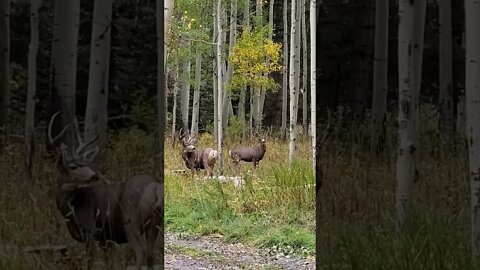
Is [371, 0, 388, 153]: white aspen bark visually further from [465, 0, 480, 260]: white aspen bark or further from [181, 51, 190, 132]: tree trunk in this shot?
[181, 51, 190, 132]: tree trunk

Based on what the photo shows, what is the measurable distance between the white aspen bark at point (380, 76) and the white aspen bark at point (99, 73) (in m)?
1.02

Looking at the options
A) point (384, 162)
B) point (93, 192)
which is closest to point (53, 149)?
point (93, 192)

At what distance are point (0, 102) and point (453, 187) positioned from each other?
1677 mm

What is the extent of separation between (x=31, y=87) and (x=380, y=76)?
4.28 feet

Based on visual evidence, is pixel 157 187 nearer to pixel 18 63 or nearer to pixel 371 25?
pixel 18 63

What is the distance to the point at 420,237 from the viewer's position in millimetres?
2262

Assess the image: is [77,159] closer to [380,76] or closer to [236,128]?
[380,76]

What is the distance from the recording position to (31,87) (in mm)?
2162

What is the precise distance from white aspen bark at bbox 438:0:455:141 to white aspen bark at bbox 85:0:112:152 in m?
1.24

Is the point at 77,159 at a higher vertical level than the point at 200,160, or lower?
higher

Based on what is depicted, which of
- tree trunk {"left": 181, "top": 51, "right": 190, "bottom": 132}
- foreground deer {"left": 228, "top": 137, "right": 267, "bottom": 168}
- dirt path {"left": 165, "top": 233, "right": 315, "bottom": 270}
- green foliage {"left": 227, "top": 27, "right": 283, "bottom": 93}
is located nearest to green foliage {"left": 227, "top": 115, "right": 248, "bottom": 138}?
tree trunk {"left": 181, "top": 51, "right": 190, "bottom": 132}

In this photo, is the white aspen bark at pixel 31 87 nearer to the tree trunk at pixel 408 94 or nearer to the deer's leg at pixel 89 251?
the deer's leg at pixel 89 251

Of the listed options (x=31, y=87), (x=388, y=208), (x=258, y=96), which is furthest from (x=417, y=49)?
(x=258, y=96)

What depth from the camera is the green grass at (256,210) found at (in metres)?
5.50
